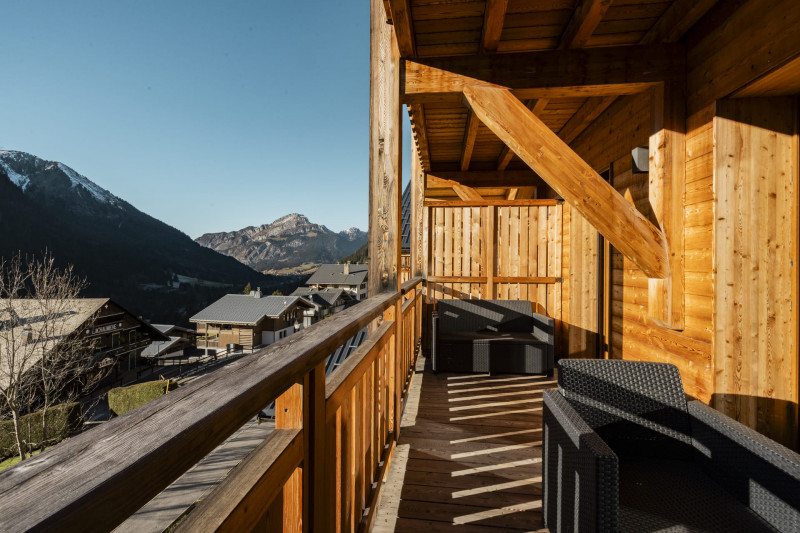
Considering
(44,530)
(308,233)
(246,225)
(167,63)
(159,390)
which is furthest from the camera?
(246,225)

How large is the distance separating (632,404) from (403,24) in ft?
8.07

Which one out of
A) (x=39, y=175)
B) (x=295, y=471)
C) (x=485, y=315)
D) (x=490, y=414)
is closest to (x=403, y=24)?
(x=295, y=471)

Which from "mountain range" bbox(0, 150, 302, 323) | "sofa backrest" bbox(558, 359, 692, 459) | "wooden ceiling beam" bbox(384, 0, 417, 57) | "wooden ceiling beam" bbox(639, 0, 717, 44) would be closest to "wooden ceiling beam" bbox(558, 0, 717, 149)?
"wooden ceiling beam" bbox(639, 0, 717, 44)

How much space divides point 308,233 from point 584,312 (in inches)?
7096

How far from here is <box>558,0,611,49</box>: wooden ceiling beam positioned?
2.08 m

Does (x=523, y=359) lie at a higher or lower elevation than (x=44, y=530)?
lower

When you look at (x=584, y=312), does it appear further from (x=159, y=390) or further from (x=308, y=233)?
(x=308, y=233)

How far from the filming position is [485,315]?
4.33m

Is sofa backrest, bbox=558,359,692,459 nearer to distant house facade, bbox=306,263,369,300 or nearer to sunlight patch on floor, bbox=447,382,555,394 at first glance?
sunlight patch on floor, bbox=447,382,555,394

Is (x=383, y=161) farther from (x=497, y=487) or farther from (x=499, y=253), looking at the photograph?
(x=499, y=253)

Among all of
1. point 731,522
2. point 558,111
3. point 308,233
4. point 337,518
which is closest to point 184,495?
point 337,518

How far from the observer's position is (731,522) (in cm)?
119

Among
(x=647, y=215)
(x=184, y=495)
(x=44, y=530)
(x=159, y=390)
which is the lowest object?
(x=159, y=390)

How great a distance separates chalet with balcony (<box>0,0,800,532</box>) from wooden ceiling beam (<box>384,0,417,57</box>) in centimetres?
1
